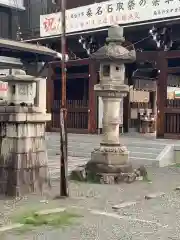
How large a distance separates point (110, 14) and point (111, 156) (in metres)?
8.09

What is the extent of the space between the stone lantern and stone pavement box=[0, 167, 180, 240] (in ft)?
2.11

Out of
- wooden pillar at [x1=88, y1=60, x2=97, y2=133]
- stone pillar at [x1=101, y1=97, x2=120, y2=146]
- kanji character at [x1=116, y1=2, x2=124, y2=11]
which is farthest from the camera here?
wooden pillar at [x1=88, y1=60, x2=97, y2=133]

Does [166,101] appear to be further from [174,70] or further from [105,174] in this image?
[105,174]

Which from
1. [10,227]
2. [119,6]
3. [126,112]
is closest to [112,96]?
[10,227]

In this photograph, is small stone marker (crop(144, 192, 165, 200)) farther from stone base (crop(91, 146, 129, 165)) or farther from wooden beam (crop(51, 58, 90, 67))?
wooden beam (crop(51, 58, 90, 67))

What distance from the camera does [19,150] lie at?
805cm

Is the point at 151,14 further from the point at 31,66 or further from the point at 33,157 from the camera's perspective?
the point at 33,157

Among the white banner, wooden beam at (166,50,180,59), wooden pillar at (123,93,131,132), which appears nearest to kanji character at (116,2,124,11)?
the white banner

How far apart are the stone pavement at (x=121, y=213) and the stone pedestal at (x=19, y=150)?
607mm

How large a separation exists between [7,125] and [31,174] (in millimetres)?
1084

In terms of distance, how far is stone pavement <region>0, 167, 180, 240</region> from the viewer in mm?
5613

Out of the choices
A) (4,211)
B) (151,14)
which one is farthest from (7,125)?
(151,14)

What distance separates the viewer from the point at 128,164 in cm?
1013

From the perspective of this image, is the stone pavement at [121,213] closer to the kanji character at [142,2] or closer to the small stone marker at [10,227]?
the small stone marker at [10,227]
